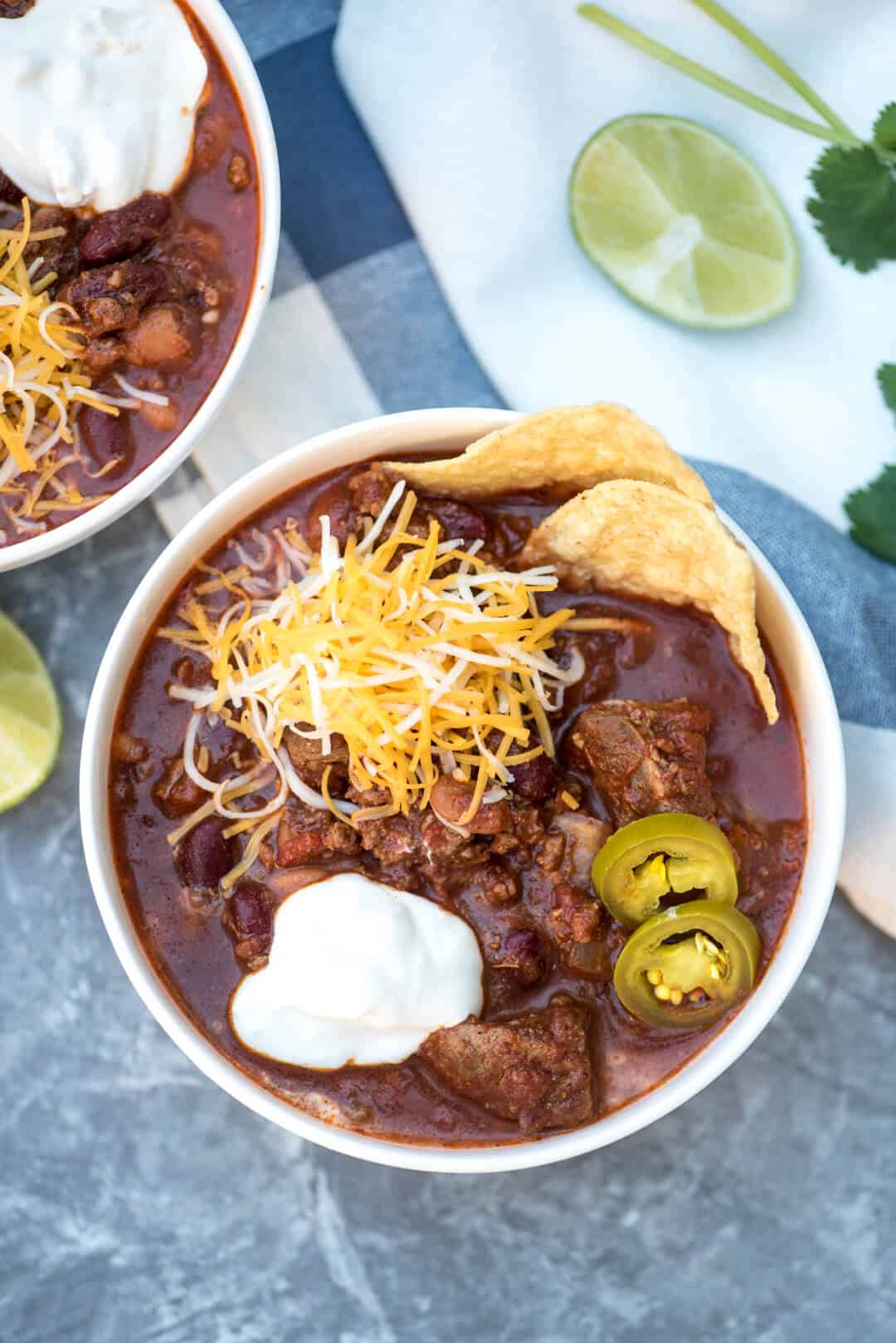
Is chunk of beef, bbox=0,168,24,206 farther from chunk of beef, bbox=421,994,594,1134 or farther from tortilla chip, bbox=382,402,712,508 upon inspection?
chunk of beef, bbox=421,994,594,1134

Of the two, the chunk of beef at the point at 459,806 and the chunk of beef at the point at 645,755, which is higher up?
the chunk of beef at the point at 645,755

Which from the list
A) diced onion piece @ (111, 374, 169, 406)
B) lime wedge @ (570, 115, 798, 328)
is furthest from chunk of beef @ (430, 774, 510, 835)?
lime wedge @ (570, 115, 798, 328)

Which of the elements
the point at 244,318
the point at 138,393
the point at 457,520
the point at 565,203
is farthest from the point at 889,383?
the point at 138,393

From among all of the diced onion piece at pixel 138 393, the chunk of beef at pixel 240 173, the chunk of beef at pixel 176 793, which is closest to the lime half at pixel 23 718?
the chunk of beef at pixel 176 793

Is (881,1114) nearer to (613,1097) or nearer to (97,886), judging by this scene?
(613,1097)

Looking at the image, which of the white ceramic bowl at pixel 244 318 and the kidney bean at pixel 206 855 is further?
the white ceramic bowl at pixel 244 318

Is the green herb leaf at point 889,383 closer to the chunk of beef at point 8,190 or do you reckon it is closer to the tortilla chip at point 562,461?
the tortilla chip at point 562,461

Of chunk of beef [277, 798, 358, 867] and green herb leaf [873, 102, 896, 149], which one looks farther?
green herb leaf [873, 102, 896, 149]
